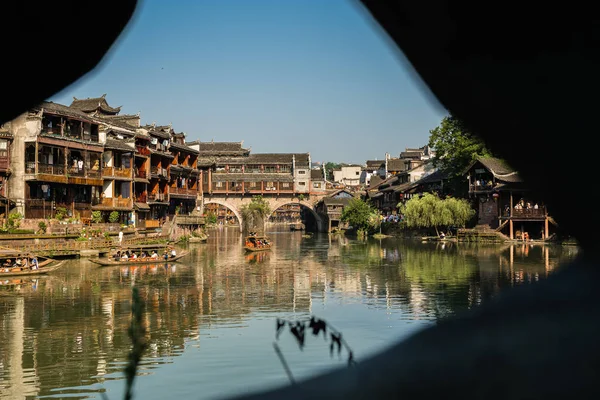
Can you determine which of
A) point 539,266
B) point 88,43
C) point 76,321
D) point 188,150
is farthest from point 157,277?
point 188,150

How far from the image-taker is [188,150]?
7312cm

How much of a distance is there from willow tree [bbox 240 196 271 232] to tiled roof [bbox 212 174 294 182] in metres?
2.71

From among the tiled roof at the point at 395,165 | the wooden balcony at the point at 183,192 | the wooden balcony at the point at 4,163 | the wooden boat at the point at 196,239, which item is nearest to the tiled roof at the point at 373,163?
the tiled roof at the point at 395,165

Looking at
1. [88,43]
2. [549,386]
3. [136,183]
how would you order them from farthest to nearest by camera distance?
[136,183], [88,43], [549,386]

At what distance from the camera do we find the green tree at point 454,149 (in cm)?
6031

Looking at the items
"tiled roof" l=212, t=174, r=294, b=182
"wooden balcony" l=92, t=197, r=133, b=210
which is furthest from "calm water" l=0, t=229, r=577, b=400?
"tiled roof" l=212, t=174, r=294, b=182

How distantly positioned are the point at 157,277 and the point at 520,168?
32241 mm

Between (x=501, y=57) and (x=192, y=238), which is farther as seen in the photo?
(x=192, y=238)

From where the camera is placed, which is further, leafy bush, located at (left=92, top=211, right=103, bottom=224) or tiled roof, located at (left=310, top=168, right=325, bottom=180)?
tiled roof, located at (left=310, top=168, right=325, bottom=180)

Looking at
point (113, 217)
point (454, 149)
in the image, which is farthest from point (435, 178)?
→ point (113, 217)

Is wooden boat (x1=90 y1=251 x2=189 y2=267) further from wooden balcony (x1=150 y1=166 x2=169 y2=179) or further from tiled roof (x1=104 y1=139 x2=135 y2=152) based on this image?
wooden balcony (x1=150 y1=166 x2=169 y2=179)

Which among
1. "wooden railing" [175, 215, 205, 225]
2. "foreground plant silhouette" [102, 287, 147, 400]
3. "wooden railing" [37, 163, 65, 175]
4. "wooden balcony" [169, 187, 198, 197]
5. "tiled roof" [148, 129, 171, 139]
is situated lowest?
"foreground plant silhouette" [102, 287, 147, 400]

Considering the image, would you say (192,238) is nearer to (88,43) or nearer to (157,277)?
(157,277)

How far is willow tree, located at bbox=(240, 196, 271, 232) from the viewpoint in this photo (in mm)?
85125
